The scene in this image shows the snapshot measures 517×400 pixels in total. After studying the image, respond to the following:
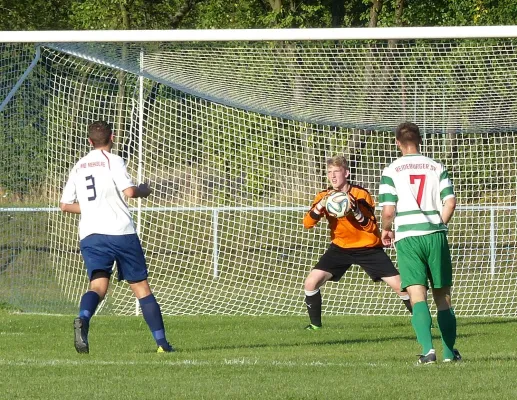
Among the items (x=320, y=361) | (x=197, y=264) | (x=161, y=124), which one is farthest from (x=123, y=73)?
(x=320, y=361)

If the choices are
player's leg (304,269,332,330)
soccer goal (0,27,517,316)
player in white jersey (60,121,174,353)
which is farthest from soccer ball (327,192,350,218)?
player in white jersey (60,121,174,353)

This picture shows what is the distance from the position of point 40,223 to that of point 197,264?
2039 millimetres

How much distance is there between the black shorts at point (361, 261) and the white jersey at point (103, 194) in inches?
119

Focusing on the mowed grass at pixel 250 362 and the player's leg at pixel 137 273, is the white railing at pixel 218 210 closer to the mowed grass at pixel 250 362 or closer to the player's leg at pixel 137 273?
the mowed grass at pixel 250 362

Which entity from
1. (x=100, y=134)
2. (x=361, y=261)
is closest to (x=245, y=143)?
(x=361, y=261)

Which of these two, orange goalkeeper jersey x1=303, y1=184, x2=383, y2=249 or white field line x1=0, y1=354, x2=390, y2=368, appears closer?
white field line x1=0, y1=354, x2=390, y2=368

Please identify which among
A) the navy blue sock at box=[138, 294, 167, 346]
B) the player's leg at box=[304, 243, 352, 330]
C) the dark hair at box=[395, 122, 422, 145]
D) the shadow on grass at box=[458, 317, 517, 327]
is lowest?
the shadow on grass at box=[458, 317, 517, 327]

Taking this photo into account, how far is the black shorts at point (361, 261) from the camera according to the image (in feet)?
37.4

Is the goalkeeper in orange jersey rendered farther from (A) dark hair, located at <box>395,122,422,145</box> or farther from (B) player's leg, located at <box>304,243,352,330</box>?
(A) dark hair, located at <box>395,122,422,145</box>

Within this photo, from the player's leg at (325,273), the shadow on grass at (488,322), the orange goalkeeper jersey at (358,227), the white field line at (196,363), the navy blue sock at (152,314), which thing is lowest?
the white field line at (196,363)

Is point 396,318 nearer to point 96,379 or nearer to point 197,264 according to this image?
point 197,264

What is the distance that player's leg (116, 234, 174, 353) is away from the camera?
354 inches

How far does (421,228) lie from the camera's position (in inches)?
323

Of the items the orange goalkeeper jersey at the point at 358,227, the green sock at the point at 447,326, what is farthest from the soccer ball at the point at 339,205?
the green sock at the point at 447,326
